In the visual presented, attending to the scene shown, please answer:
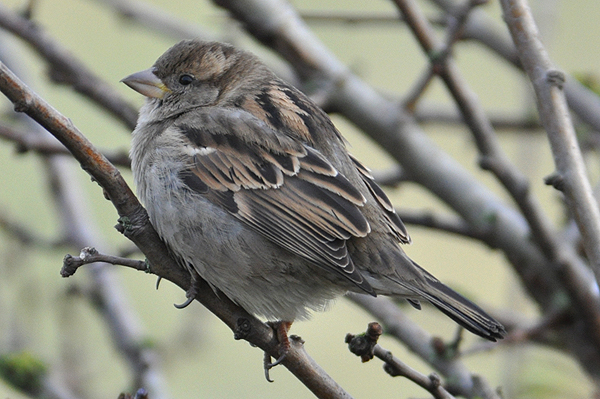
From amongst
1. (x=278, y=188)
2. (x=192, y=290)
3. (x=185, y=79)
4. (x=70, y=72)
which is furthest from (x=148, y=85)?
(x=192, y=290)

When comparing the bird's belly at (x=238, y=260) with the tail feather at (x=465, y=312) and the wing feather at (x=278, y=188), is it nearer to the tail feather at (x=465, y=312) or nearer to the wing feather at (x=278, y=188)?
A: the wing feather at (x=278, y=188)

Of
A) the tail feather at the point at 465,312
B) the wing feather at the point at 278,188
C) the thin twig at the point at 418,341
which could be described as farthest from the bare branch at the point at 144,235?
the thin twig at the point at 418,341

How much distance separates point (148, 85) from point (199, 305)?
4.79 feet

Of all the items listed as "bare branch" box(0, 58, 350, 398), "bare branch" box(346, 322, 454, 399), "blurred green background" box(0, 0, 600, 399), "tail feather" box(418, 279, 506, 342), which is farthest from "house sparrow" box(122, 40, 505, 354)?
"blurred green background" box(0, 0, 600, 399)

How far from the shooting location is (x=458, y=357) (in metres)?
3.00

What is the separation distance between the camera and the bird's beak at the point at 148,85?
3527mm

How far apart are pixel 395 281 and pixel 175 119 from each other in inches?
48.9

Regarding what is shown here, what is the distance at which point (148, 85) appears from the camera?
11.6ft

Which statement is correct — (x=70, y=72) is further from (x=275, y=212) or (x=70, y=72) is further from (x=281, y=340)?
(x=281, y=340)

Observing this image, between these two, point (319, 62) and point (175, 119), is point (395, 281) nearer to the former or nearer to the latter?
point (175, 119)

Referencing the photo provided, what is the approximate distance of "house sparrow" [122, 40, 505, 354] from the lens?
2775mm

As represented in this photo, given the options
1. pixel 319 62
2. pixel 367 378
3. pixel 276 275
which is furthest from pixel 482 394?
pixel 367 378

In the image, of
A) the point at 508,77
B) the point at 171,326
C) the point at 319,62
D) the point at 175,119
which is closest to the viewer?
the point at 175,119

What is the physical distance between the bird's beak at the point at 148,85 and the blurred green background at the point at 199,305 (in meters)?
0.67
